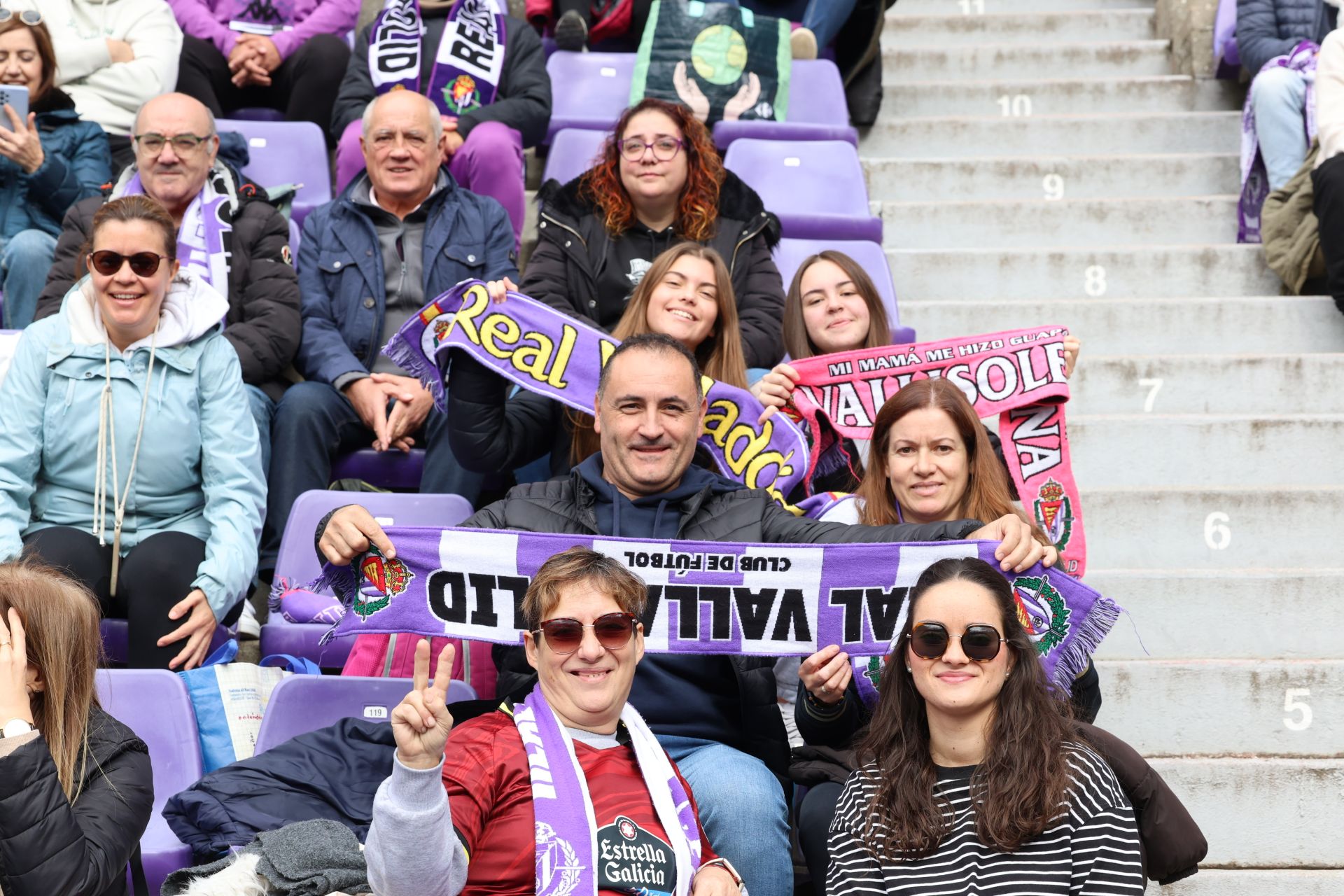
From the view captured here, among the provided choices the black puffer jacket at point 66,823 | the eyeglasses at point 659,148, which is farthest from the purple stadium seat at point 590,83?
the black puffer jacket at point 66,823

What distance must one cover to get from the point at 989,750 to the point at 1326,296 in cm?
346

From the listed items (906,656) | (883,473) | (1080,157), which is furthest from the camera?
(1080,157)

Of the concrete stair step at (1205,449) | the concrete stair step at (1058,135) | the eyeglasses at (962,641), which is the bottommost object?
the eyeglasses at (962,641)

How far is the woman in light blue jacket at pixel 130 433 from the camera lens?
407 cm

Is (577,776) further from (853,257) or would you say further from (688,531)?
(853,257)

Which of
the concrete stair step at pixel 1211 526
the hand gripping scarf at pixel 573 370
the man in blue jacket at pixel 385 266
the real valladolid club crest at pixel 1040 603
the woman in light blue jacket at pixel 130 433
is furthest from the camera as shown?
the man in blue jacket at pixel 385 266

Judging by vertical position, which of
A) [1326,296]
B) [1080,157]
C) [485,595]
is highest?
[1080,157]

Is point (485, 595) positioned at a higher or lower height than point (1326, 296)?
lower

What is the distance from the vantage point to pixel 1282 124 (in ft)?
20.1

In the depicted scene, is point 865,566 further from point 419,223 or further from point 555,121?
point 555,121

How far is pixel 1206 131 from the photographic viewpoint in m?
6.95

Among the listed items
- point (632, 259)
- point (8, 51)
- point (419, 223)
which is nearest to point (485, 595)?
point (632, 259)

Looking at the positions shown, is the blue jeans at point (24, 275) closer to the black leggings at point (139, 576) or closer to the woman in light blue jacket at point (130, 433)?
the woman in light blue jacket at point (130, 433)

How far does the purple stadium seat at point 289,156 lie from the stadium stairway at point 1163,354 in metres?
2.24
